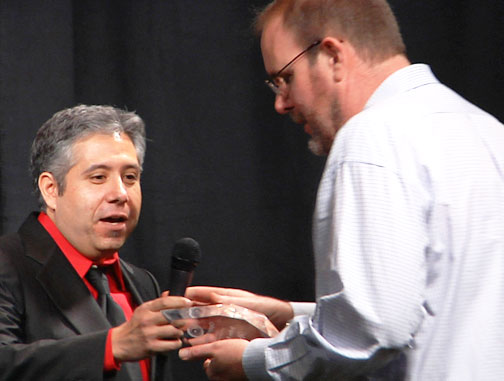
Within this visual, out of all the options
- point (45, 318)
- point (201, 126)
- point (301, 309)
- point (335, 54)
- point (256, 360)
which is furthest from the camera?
point (201, 126)

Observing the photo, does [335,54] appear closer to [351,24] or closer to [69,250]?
[351,24]

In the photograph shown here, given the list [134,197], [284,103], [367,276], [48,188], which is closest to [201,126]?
[134,197]

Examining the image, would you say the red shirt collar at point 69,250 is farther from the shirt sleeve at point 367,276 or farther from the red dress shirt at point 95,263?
the shirt sleeve at point 367,276

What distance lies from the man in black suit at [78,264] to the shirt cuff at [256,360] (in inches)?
15.5

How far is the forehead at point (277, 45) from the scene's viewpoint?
162cm

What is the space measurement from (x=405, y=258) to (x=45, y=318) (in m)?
1.07

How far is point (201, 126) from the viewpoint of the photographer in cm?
282

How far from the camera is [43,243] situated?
2090mm

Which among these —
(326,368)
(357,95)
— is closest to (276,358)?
(326,368)

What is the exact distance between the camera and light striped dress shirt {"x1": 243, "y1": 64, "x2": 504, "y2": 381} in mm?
1248

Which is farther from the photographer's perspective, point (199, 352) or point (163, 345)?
point (163, 345)

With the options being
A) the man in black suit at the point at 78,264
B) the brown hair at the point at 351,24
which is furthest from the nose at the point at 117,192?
the brown hair at the point at 351,24

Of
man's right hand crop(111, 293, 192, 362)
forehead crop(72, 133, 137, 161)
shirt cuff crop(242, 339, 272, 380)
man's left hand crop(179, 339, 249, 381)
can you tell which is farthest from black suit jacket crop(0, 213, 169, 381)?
shirt cuff crop(242, 339, 272, 380)

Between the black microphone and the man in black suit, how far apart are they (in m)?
0.10
